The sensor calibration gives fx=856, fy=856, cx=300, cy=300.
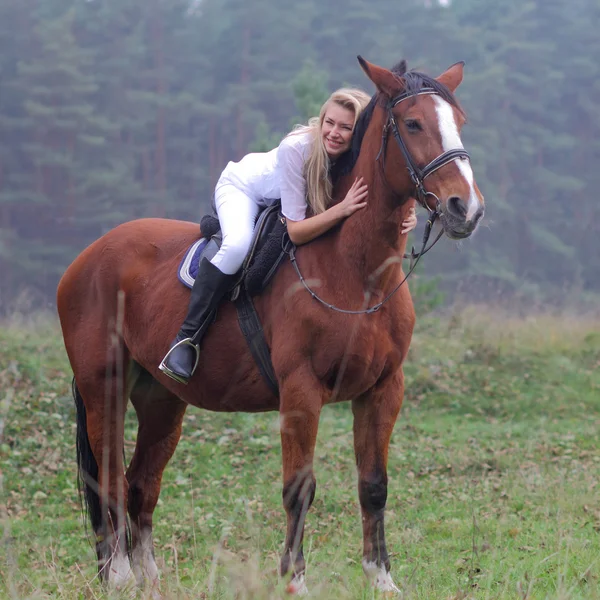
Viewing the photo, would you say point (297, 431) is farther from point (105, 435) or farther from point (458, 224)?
point (105, 435)

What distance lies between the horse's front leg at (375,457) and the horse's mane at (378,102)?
45.3 inches

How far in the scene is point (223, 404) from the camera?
4973 mm

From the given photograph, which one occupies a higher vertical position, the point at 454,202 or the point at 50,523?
the point at 454,202

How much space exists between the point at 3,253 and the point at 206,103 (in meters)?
10.2

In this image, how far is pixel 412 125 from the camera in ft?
13.5

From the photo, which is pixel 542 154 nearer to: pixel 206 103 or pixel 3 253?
pixel 206 103

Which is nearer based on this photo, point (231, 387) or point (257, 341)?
point (257, 341)

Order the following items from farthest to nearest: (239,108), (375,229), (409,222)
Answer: (239,108)
(409,222)
(375,229)

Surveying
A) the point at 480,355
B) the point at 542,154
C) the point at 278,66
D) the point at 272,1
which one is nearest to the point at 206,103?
the point at 278,66

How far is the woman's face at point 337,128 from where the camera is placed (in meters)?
4.56

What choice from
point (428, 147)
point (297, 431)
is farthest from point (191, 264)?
point (428, 147)

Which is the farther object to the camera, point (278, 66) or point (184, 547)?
point (278, 66)

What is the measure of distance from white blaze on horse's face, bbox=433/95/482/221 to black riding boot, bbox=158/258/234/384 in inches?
58.2

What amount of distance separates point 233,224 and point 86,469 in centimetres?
214
